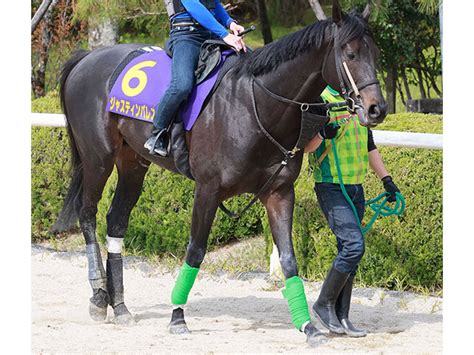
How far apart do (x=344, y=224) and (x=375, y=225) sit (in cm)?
142

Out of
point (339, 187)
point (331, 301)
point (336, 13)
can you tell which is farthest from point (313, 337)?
point (336, 13)

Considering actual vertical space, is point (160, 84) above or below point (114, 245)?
above

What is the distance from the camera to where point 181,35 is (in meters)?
5.60

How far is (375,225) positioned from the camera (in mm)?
6633

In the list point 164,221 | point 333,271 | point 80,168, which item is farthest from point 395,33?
point 333,271

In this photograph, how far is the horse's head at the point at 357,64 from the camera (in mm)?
4664

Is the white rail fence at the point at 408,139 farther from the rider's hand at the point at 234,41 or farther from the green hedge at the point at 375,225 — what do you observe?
the rider's hand at the point at 234,41

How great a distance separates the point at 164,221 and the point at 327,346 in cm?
303

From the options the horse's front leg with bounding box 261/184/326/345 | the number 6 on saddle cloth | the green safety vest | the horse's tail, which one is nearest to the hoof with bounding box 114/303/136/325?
the horse's tail

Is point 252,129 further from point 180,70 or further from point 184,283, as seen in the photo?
point 184,283

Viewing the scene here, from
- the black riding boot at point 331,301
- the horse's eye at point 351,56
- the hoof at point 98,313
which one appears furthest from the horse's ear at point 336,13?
the hoof at point 98,313

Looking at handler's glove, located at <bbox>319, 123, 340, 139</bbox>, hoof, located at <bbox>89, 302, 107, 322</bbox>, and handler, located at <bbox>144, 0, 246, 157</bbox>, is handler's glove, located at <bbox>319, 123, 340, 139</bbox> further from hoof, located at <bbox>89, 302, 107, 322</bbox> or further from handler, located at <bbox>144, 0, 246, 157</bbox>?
hoof, located at <bbox>89, 302, 107, 322</bbox>

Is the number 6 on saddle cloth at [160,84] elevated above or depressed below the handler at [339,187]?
above

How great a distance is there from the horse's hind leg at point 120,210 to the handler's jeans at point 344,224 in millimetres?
1613
